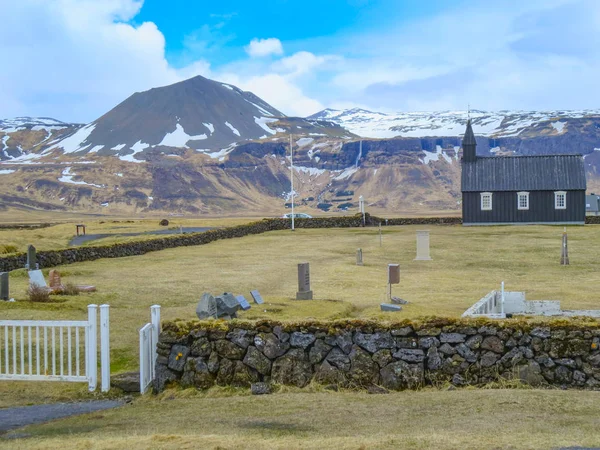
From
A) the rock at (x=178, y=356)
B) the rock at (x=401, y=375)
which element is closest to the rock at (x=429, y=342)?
the rock at (x=401, y=375)

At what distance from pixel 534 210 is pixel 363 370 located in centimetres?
6000

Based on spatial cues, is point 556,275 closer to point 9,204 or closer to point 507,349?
point 507,349

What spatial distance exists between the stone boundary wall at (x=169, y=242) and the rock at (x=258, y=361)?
64.4 feet

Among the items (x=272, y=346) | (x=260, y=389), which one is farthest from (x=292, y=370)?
(x=260, y=389)

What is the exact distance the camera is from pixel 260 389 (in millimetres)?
12117

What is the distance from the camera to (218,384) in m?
12.5

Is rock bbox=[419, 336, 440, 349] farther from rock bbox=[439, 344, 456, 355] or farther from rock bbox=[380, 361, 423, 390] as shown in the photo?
rock bbox=[380, 361, 423, 390]

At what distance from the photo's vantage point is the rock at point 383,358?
1220 centimetres

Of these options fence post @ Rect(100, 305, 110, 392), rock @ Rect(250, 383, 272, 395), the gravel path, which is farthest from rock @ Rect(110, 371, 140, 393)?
rock @ Rect(250, 383, 272, 395)

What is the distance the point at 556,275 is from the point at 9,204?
163979 millimetres

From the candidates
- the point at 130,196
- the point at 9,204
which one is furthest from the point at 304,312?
the point at 130,196

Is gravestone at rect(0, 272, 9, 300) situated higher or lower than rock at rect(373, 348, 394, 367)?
higher

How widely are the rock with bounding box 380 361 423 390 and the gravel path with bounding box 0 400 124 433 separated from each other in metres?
4.36

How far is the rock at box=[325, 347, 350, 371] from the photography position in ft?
40.3
